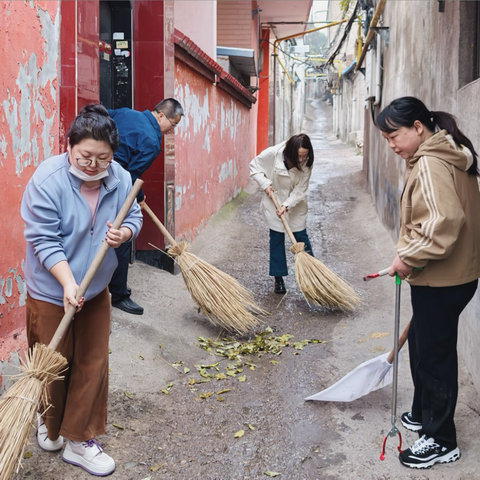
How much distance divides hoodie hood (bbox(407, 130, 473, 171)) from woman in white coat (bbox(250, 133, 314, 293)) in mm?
3233

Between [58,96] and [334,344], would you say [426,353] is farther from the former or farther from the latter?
[58,96]

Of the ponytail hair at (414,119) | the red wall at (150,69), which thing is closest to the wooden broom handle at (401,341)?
the ponytail hair at (414,119)

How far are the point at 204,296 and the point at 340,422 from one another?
168 cm

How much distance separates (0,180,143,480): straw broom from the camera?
236 cm

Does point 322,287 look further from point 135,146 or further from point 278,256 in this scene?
point 135,146

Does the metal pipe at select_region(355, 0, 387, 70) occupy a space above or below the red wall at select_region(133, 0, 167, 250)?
above

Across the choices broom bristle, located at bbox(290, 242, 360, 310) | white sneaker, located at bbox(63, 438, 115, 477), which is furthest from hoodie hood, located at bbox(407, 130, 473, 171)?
broom bristle, located at bbox(290, 242, 360, 310)

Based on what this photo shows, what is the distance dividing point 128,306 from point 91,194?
232 cm

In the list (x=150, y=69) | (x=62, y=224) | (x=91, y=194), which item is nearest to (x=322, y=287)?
(x=150, y=69)

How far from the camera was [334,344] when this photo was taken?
4.86 metres

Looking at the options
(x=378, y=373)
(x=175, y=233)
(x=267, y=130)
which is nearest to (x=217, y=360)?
(x=378, y=373)

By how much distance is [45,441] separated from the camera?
301 centimetres

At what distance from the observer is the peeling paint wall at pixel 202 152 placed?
718cm

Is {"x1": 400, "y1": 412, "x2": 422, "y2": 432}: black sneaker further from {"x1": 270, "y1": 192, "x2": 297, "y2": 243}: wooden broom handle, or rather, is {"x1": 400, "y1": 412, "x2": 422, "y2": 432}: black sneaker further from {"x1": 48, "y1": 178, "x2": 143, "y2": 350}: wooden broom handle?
{"x1": 270, "y1": 192, "x2": 297, "y2": 243}: wooden broom handle
